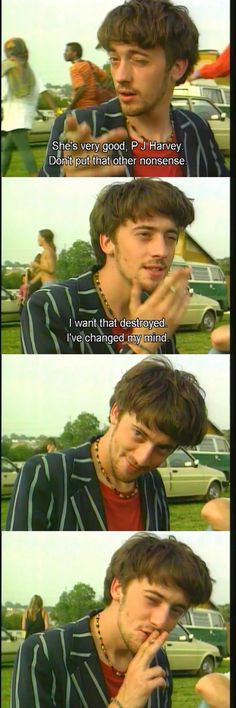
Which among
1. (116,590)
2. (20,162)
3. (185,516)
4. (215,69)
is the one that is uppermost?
(215,69)

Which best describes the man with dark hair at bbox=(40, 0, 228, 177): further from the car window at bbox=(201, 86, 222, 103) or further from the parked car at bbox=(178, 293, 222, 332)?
the parked car at bbox=(178, 293, 222, 332)

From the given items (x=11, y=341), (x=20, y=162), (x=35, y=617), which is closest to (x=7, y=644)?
(x=35, y=617)

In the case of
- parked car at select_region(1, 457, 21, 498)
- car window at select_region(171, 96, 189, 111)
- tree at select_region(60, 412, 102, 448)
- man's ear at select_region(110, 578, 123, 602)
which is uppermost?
car window at select_region(171, 96, 189, 111)

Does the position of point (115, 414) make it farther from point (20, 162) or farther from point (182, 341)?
point (20, 162)

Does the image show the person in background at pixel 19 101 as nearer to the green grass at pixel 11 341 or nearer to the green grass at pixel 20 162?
the green grass at pixel 20 162

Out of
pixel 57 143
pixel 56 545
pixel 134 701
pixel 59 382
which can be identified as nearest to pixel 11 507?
pixel 56 545

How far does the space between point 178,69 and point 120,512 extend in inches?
39.2

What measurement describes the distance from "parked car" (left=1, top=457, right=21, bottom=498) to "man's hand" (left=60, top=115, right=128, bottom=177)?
→ 660 mm

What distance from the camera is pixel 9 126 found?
242 cm

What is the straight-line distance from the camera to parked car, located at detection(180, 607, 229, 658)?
93.0 inches

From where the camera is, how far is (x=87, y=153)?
2.42 meters

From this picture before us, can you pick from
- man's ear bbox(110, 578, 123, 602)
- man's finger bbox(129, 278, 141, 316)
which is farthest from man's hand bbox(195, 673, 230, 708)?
man's finger bbox(129, 278, 141, 316)

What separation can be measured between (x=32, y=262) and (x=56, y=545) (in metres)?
0.63

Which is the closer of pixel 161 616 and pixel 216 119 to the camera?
pixel 161 616
